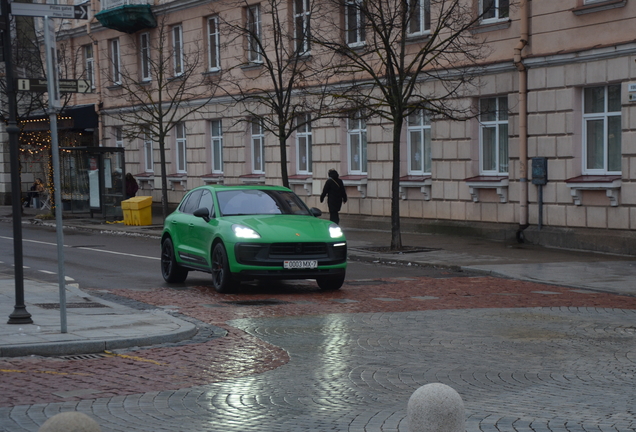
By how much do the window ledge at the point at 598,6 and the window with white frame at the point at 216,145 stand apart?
54.2ft

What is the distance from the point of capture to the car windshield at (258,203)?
1534 centimetres

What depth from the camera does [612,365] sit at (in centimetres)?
866

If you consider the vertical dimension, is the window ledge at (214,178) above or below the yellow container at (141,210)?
above

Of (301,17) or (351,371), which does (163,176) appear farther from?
(351,371)

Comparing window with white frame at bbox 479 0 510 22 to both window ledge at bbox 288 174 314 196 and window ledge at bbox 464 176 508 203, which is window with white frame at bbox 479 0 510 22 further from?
window ledge at bbox 288 174 314 196

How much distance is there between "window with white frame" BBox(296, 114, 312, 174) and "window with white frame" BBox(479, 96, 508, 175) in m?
7.47

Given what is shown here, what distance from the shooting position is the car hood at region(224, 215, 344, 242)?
14.2m

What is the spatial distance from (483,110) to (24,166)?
30892 millimetres

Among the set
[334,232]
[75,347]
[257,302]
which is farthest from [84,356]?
[334,232]

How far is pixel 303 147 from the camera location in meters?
31.5

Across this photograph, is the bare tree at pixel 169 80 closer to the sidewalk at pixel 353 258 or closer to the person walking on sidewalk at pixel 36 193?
the sidewalk at pixel 353 258

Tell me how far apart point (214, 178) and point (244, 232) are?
2118 cm

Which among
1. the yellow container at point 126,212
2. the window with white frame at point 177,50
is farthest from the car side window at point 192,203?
the window with white frame at point 177,50

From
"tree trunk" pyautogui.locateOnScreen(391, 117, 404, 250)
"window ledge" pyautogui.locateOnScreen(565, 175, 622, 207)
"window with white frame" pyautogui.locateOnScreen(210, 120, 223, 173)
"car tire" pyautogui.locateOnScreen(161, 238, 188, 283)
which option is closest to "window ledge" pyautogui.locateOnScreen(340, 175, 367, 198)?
"tree trunk" pyautogui.locateOnScreen(391, 117, 404, 250)
